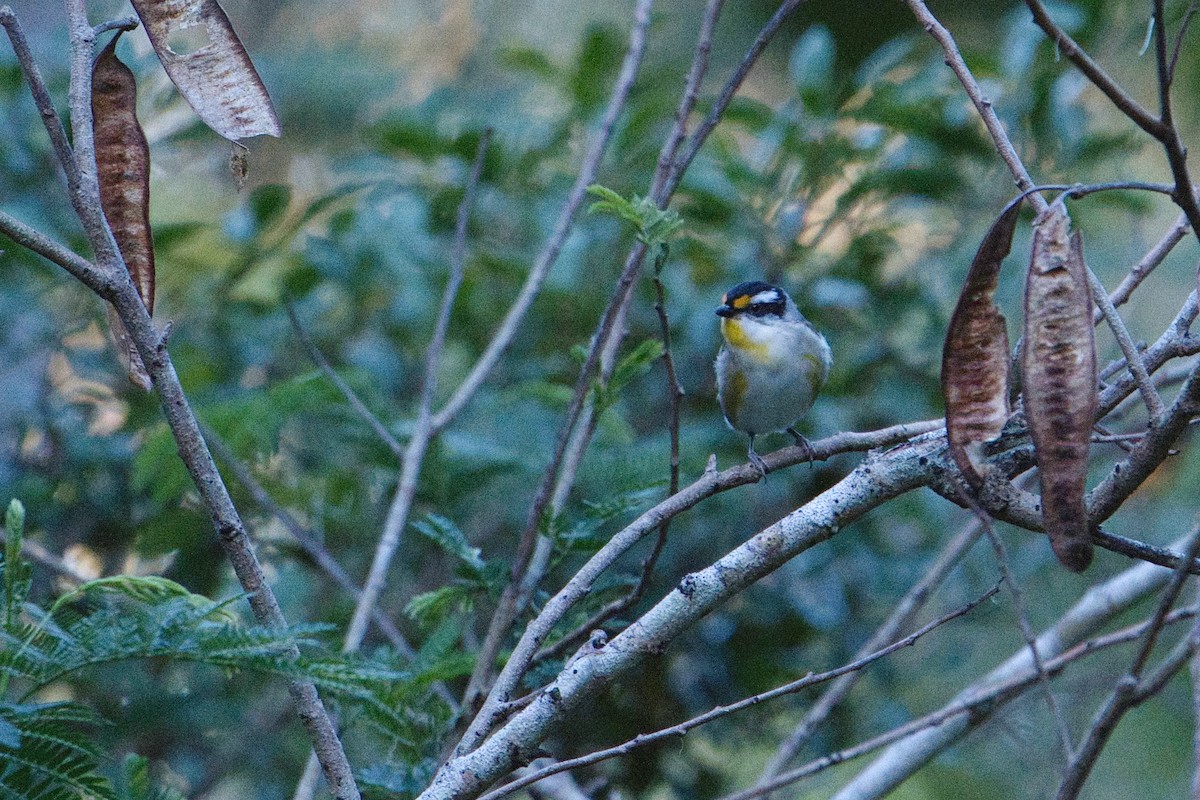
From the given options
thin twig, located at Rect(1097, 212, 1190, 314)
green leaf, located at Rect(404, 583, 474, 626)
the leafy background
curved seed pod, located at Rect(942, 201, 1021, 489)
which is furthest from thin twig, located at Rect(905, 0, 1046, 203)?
the leafy background

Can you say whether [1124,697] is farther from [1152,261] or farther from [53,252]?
[53,252]

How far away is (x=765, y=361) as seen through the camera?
3.23 m

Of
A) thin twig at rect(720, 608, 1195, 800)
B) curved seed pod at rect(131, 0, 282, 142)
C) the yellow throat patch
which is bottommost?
thin twig at rect(720, 608, 1195, 800)

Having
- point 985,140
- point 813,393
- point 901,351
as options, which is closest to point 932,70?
point 985,140

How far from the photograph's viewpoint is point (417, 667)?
2.19 meters

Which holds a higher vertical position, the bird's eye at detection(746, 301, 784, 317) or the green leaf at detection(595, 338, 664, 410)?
the bird's eye at detection(746, 301, 784, 317)

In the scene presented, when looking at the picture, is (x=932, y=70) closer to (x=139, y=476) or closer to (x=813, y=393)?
(x=813, y=393)

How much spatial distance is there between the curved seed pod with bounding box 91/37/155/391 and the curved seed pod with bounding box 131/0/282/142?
82 mm

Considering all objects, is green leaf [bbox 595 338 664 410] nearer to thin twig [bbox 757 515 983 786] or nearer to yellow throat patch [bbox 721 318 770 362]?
thin twig [bbox 757 515 983 786]

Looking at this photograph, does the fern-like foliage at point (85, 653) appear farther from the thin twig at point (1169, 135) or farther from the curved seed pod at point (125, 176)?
the thin twig at point (1169, 135)

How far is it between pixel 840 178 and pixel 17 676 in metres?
2.91

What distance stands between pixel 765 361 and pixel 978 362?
1830 mm

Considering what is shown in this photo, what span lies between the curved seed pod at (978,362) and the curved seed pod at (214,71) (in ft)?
2.82

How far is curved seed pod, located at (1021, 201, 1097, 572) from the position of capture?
4.02 feet
